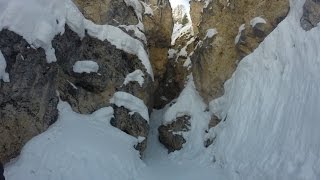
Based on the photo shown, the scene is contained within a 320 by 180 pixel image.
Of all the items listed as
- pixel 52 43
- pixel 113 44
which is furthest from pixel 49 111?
pixel 113 44

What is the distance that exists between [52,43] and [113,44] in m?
4.20

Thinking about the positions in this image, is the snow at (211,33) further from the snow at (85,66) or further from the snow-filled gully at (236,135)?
the snow at (85,66)

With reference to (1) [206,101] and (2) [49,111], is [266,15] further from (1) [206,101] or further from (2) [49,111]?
(2) [49,111]

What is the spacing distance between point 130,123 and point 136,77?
2628mm

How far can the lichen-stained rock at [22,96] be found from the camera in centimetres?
1499

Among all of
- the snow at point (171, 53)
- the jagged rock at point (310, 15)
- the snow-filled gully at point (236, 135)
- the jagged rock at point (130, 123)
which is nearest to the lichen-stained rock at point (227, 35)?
the snow-filled gully at point (236, 135)

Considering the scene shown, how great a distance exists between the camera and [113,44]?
69.1 ft

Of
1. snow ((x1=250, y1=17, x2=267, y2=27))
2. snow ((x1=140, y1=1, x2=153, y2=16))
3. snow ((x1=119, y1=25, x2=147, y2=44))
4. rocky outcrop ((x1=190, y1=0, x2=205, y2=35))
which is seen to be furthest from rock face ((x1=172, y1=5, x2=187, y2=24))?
snow ((x1=250, y1=17, x2=267, y2=27))

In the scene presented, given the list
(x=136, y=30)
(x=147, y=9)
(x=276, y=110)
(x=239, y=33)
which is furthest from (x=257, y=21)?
(x=147, y=9)

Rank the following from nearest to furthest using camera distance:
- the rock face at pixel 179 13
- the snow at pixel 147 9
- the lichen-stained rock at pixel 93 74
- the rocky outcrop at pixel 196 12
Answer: the lichen-stained rock at pixel 93 74 < the snow at pixel 147 9 < the rocky outcrop at pixel 196 12 < the rock face at pixel 179 13

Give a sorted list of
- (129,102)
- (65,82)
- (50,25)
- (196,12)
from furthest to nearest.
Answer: (196,12) < (129,102) < (65,82) < (50,25)

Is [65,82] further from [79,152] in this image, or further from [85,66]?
[79,152]

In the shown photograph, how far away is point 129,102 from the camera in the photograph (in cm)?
2058

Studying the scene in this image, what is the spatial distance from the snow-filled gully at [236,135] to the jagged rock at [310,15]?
0.30 meters
